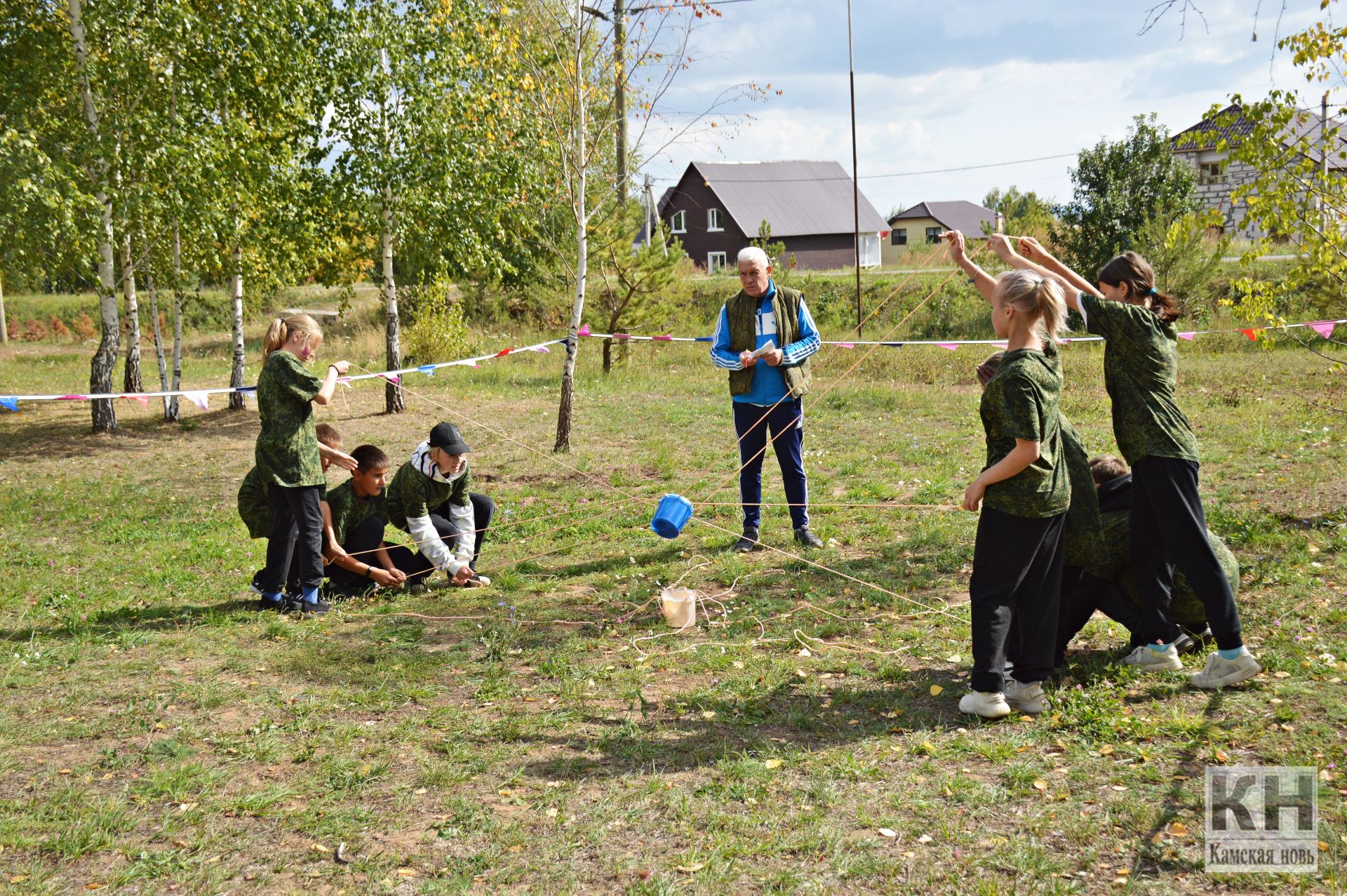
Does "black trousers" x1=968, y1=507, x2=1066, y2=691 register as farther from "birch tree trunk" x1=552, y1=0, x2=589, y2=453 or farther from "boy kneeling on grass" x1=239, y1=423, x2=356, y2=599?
"birch tree trunk" x1=552, y1=0, x2=589, y2=453

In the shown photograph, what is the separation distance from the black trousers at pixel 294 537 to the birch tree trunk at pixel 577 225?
497 centimetres

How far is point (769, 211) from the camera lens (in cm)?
4575

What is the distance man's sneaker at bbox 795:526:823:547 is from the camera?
21.5 feet

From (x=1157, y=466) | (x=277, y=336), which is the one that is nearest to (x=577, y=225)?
(x=277, y=336)

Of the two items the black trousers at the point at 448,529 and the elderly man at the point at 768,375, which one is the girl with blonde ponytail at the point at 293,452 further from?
the elderly man at the point at 768,375

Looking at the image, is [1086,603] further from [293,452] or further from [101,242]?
[101,242]

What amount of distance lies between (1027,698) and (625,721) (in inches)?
64.6

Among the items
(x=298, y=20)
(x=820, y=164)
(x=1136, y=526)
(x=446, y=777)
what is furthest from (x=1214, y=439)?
(x=820, y=164)

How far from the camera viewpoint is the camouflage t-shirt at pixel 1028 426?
140 inches

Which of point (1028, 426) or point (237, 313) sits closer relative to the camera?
point (1028, 426)

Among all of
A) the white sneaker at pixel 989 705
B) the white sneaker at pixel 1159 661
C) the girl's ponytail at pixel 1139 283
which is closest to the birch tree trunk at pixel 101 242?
the girl's ponytail at pixel 1139 283

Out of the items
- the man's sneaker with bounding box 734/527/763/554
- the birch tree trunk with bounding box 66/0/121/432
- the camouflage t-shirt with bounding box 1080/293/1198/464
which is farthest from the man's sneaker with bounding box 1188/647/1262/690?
the birch tree trunk with bounding box 66/0/121/432

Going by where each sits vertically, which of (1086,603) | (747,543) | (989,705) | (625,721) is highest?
(1086,603)

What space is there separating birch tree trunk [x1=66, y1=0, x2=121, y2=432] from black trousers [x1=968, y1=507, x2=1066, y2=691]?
11.5 metres
